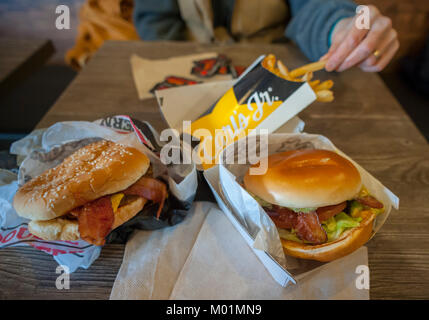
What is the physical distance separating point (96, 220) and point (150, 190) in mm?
140

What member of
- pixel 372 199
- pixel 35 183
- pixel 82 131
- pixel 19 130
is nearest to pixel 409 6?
pixel 372 199

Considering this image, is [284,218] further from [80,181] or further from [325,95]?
[80,181]

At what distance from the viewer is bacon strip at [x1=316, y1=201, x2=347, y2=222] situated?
663 millimetres

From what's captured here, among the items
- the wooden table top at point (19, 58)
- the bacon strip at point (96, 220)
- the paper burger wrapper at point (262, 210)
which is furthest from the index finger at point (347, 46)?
the wooden table top at point (19, 58)

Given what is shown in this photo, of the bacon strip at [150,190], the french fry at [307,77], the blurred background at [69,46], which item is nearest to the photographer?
the bacon strip at [150,190]

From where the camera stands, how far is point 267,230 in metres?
0.58

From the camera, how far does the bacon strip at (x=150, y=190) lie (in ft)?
2.28

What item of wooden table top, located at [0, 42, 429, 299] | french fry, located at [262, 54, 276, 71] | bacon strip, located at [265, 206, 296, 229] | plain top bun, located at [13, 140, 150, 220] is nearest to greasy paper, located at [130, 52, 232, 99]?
wooden table top, located at [0, 42, 429, 299]

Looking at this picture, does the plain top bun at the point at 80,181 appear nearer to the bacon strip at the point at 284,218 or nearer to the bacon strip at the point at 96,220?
the bacon strip at the point at 96,220

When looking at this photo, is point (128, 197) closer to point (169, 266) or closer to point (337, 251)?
point (169, 266)

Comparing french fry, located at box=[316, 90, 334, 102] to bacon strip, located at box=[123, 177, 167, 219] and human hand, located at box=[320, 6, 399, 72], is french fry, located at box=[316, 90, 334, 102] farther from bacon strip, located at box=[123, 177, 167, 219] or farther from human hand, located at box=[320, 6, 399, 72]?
bacon strip, located at box=[123, 177, 167, 219]

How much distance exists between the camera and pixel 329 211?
67 cm

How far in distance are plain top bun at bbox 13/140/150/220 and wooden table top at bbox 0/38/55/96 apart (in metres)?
0.66

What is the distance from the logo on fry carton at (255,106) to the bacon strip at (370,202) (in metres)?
0.28
